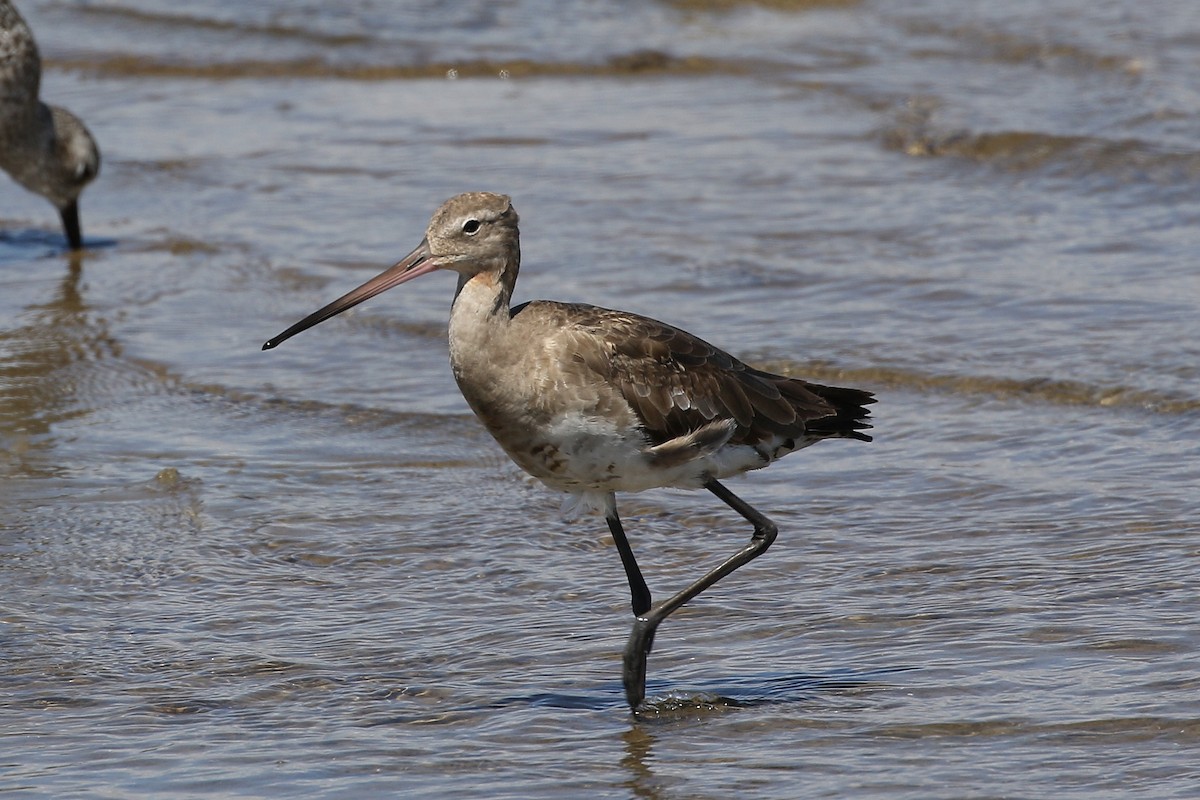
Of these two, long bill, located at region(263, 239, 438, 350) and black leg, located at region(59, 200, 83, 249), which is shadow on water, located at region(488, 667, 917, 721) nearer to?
long bill, located at region(263, 239, 438, 350)

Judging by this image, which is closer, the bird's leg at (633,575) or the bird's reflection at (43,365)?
the bird's leg at (633,575)

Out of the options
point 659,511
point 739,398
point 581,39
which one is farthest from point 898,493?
point 581,39

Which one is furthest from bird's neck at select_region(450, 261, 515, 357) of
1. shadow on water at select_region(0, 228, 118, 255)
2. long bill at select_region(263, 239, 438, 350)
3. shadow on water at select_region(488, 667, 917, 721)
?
shadow on water at select_region(0, 228, 118, 255)

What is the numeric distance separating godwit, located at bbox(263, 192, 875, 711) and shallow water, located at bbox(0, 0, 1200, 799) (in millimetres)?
566

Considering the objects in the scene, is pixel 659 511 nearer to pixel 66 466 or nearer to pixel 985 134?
pixel 66 466

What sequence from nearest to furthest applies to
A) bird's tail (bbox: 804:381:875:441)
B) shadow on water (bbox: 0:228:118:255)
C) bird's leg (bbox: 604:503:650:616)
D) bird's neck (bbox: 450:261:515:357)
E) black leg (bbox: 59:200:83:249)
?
1. bird's neck (bbox: 450:261:515:357)
2. bird's leg (bbox: 604:503:650:616)
3. bird's tail (bbox: 804:381:875:441)
4. shadow on water (bbox: 0:228:118:255)
5. black leg (bbox: 59:200:83:249)

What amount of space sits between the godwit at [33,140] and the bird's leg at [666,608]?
623 centimetres

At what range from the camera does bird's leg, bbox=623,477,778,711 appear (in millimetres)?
4984

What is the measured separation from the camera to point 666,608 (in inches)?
201

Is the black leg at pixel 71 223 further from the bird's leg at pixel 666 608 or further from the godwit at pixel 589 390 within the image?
the bird's leg at pixel 666 608

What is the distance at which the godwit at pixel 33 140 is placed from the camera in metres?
10.5

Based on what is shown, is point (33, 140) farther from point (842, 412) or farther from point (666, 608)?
point (666, 608)

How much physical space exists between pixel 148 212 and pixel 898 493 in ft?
19.4

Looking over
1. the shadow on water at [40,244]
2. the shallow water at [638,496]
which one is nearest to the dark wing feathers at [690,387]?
the shallow water at [638,496]
